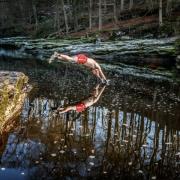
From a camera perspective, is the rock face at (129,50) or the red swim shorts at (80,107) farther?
the rock face at (129,50)

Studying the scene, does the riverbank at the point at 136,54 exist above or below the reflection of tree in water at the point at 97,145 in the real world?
below

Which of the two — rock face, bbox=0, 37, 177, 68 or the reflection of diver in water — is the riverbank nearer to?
→ rock face, bbox=0, 37, 177, 68

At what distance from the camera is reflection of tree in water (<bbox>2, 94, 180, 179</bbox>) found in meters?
10.1

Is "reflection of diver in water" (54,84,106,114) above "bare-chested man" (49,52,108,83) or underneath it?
underneath

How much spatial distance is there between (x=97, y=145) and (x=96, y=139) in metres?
0.60

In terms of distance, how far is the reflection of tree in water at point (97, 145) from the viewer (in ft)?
33.1

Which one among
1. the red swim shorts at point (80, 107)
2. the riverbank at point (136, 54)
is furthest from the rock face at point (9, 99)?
the riverbank at point (136, 54)

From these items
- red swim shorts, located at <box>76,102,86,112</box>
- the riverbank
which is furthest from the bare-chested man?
the riverbank

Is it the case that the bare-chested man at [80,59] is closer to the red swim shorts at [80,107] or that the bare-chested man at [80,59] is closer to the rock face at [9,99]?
the rock face at [9,99]

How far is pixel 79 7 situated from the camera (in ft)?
245

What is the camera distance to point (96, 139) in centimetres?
1247

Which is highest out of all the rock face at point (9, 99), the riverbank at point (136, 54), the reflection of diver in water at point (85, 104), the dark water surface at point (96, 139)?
the rock face at point (9, 99)

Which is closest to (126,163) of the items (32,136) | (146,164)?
(146,164)

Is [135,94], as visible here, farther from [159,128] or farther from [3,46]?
[3,46]
